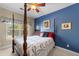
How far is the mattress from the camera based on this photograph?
4.88ft

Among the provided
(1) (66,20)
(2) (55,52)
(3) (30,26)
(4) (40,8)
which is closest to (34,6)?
(4) (40,8)

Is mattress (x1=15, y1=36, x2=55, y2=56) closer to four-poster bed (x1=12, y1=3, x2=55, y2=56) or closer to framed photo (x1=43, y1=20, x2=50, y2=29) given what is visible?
four-poster bed (x1=12, y1=3, x2=55, y2=56)

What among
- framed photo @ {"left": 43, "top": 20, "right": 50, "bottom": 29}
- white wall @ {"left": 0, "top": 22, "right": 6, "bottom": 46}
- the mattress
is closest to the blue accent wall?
framed photo @ {"left": 43, "top": 20, "right": 50, "bottom": 29}

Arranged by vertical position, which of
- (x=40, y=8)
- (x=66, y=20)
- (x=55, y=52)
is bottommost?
(x=55, y=52)

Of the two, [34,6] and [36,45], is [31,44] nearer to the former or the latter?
[36,45]

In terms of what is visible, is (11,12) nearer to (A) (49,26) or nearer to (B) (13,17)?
(B) (13,17)

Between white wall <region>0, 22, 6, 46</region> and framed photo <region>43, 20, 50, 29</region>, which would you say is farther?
framed photo <region>43, 20, 50, 29</region>

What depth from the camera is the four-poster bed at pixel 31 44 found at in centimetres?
146

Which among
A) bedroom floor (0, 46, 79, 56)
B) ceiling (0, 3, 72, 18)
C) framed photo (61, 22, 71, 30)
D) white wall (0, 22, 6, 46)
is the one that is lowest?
bedroom floor (0, 46, 79, 56)

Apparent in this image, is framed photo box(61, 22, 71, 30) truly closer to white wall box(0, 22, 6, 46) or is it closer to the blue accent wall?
the blue accent wall

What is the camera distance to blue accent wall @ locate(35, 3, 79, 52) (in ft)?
4.90

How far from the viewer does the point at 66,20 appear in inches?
60.3

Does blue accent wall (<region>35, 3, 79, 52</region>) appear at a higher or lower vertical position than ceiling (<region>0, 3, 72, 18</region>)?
lower

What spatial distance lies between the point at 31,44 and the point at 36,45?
11cm
